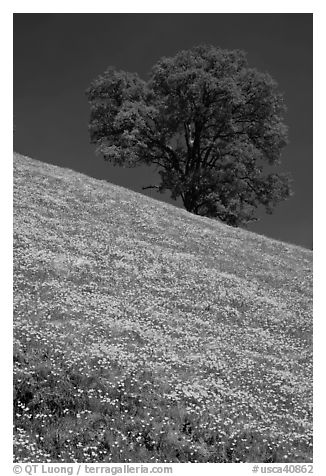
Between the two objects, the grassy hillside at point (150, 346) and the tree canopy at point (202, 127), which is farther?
the tree canopy at point (202, 127)

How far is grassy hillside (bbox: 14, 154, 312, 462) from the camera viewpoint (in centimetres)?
1140

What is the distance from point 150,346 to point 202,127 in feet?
140

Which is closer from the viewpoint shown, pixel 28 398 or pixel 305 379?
Answer: pixel 28 398

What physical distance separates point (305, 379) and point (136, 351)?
5.12 metres

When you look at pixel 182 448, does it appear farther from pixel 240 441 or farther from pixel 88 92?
pixel 88 92

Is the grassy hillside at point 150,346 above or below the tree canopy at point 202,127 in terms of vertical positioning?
below

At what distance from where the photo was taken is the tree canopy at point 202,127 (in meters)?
53.1

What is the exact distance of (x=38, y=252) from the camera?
21.5 m

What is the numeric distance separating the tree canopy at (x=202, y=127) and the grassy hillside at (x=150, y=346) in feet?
77.0

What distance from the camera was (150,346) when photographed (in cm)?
1543

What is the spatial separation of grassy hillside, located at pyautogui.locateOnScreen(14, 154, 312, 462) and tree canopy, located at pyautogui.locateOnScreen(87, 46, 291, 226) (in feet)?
77.0

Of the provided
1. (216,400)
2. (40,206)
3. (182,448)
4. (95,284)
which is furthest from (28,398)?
(40,206)
